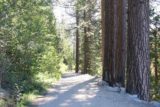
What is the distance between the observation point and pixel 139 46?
12867 mm

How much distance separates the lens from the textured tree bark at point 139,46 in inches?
Result: 505

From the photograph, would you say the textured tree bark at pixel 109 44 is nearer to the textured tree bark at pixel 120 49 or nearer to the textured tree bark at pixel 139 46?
the textured tree bark at pixel 120 49

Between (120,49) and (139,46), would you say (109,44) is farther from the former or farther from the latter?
(139,46)

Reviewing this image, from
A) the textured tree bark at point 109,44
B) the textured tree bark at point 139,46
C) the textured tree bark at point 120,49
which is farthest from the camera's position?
the textured tree bark at point 109,44

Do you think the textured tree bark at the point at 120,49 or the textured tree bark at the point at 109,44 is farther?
the textured tree bark at the point at 109,44

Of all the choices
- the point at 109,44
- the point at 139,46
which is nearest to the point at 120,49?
the point at 109,44

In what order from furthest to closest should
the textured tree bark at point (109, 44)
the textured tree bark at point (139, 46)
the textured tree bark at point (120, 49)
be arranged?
1. the textured tree bark at point (109, 44)
2. the textured tree bark at point (120, 49)
3. the textured tree bark at point (139, 46)

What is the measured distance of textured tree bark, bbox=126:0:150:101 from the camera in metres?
12.8

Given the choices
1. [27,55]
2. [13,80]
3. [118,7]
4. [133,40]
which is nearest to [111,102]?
[133,40]

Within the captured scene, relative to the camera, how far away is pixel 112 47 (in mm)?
17656

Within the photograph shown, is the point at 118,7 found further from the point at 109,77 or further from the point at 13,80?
the point at 13,80

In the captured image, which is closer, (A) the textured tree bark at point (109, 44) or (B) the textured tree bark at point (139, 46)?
(B) the textured tree bark at point (139, 46)

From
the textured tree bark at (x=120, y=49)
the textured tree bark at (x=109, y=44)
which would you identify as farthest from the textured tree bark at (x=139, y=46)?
the textured tree bark at (x=109, y=44)

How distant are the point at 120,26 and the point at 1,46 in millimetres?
7623
